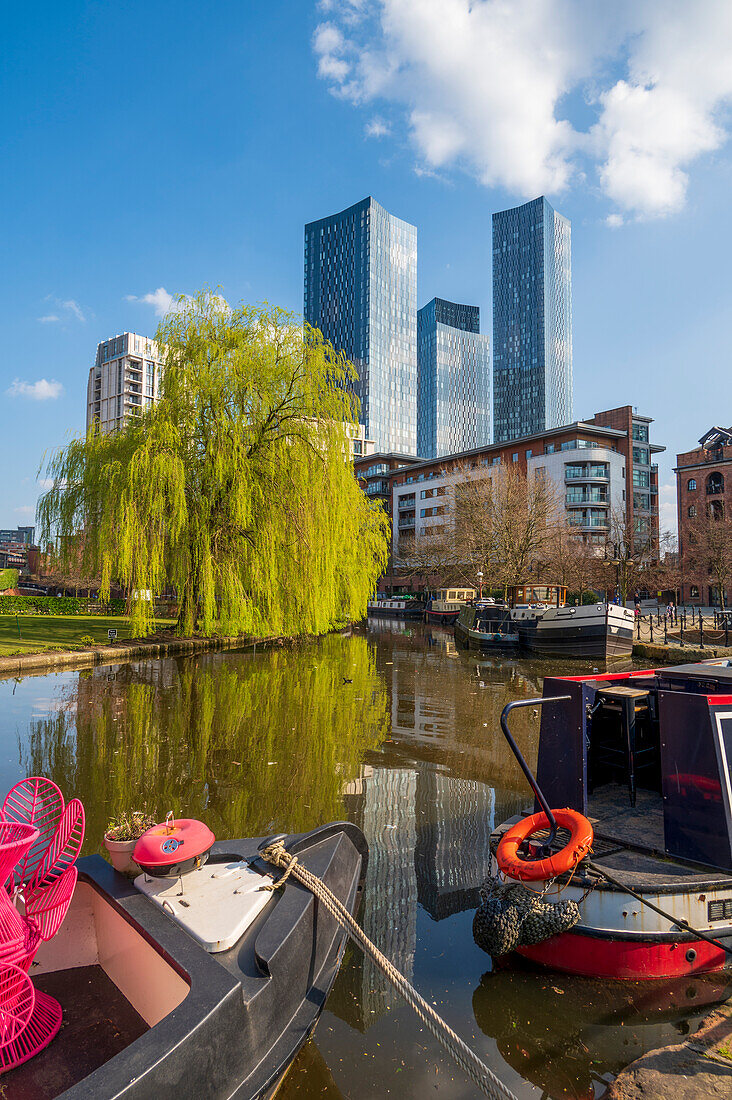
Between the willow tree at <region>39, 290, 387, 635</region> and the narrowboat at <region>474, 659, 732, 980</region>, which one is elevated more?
the willow tree at <region>39, 290, 387, 635</region>

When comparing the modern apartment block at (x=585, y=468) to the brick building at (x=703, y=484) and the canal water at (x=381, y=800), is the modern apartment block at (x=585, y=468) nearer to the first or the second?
the brick building at (x=703, y=484)

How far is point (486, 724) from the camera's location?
38.2 ft

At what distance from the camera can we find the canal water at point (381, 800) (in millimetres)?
3441

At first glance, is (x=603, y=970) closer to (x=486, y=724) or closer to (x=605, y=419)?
(x=486, y=724)

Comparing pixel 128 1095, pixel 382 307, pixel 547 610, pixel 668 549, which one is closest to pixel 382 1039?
pixel 128 1095

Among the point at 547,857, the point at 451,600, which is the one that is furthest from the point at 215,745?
the point at 451,600

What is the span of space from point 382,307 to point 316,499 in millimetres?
124202

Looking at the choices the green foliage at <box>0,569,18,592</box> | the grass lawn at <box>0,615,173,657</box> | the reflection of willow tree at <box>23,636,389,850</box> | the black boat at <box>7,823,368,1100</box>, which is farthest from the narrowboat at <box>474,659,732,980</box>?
the green foliage at <box>0,569,18,592</box>

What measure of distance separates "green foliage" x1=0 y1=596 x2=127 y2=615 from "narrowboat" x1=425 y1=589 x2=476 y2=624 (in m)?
22.1

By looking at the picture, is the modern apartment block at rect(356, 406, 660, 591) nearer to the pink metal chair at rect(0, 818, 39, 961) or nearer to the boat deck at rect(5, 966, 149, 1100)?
the boat deck at rect(5, 966, 149, 1100)

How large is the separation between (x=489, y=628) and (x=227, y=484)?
15.4m

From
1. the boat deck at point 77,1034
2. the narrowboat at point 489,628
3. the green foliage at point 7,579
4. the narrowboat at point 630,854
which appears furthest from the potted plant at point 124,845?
the green foliage at point 7,579

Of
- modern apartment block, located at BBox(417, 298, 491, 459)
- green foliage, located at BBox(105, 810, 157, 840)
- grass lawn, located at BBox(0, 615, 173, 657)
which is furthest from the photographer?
modern apartment block, located at BBox(417, 298, 491, 459)

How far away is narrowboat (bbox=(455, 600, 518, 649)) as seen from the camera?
26.7 meters
